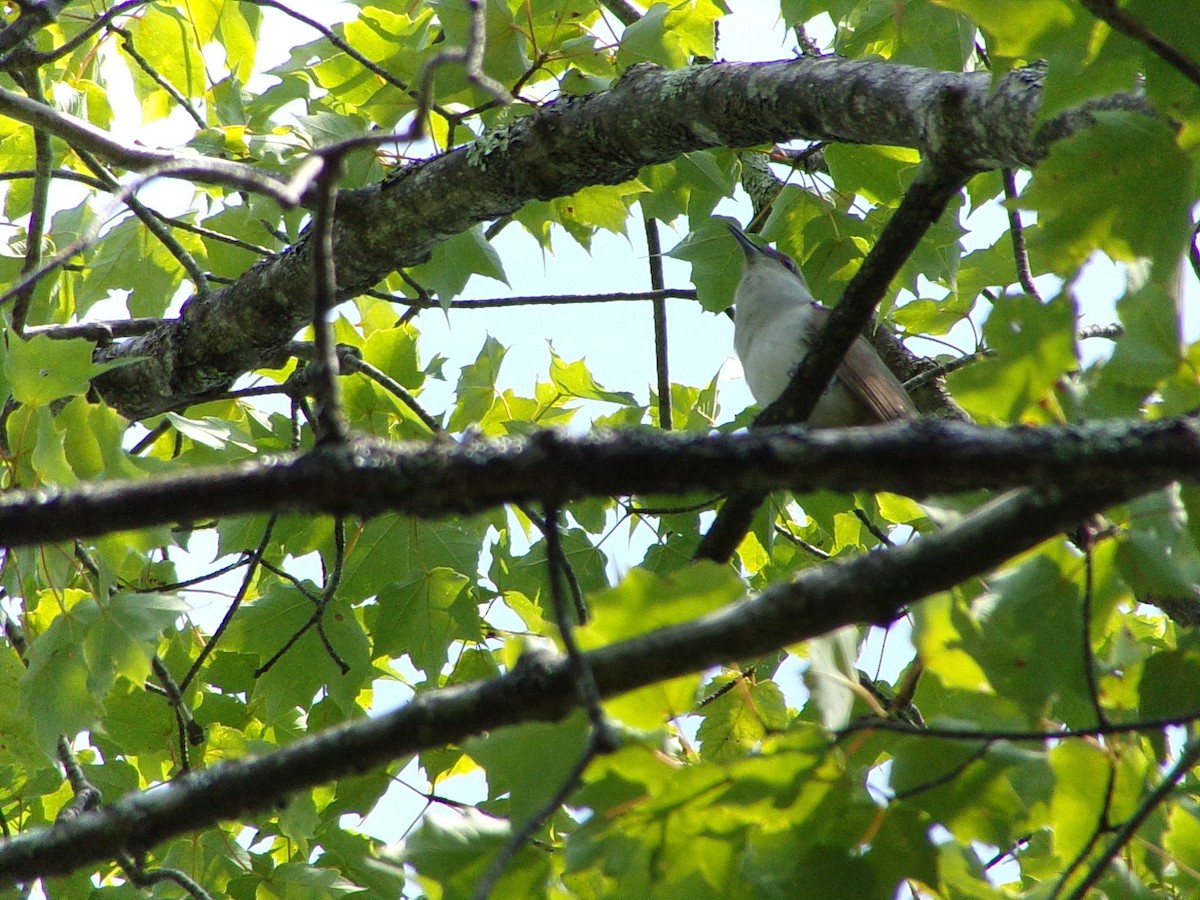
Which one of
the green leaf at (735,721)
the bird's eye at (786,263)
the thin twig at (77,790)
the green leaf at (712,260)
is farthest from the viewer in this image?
the bird's eye at (786,263)

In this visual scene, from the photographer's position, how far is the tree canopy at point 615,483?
4.26 ft

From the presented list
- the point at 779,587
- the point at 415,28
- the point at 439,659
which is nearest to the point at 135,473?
the point at 439,659

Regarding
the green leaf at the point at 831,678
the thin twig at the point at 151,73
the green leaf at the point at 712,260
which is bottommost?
the green leaf at the point at 831,678

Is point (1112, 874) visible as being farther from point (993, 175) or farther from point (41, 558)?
point (993, 175)

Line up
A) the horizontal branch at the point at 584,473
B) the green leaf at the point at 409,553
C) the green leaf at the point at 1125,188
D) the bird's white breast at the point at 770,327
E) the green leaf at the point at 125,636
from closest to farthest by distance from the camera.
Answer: the horizontal branch at the point at 584,473
the green leaf at the point at 1125,188
the green leaf at the point at 125,636
the green leaf at the point at 409,553
the bird's white breast at the point at 770,327

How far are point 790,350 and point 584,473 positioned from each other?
3.81 m

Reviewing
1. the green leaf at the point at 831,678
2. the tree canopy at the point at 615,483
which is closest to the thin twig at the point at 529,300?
the tree canopy at the point at 615,483

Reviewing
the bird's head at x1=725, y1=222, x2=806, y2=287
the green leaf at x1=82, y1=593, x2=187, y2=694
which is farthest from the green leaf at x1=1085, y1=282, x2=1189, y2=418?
the bird's head at x1=725, y1=222, x2=806, y2=287

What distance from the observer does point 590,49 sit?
11.4 ft

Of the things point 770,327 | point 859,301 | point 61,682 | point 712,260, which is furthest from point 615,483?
point 770,327

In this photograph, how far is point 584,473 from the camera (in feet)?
4.12

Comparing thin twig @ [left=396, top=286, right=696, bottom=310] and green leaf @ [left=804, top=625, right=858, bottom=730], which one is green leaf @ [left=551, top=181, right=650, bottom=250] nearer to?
thin twig @ [left=396, top=286, right=696, bottom=310]

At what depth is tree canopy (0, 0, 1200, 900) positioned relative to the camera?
51.2 inches

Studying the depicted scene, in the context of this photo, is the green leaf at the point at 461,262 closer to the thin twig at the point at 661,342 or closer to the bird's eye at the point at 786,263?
the thin twig at the point at 661,342
